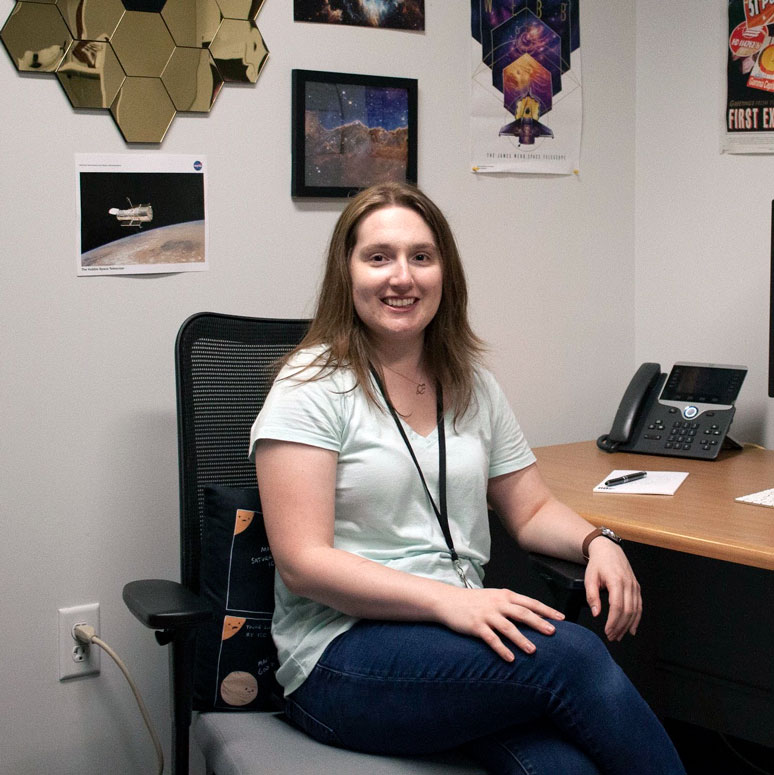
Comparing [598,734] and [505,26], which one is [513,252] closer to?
[505,26]

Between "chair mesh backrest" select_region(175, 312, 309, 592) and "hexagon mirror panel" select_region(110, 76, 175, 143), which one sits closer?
"chair mesh backrest" select_region(175, 312, 309, 592)

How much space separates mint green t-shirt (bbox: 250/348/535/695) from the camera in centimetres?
133

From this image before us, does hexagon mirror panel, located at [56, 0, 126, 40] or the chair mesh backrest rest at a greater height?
hexagon mirror panel, located at [56, 0, 126, 40]

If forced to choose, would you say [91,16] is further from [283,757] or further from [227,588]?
[283,757]

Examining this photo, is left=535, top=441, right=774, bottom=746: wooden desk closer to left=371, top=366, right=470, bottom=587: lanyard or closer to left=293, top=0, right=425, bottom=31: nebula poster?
left=371, top=366, right=470, bottom=587: lanyard

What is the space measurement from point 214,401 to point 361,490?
30cm

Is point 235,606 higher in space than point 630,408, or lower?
lower

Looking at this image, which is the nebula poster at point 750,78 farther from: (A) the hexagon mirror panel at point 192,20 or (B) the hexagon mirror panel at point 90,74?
(B) the hexagon mirror panel at point 90,74

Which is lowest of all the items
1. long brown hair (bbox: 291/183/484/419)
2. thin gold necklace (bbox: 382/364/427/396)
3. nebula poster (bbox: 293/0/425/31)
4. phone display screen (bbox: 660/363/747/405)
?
phone display screen (bbox: 660/363/747/405)

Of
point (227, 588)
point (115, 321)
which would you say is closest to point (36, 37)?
point (115, 321)

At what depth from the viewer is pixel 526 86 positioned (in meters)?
2.15

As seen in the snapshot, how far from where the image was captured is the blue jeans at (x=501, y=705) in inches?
45.8

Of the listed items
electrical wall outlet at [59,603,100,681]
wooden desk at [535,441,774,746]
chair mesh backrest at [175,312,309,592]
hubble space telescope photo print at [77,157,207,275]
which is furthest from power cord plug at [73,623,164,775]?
wooden desk at [535,441,774,746]

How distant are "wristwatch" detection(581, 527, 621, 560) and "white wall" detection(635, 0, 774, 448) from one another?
81 cm
